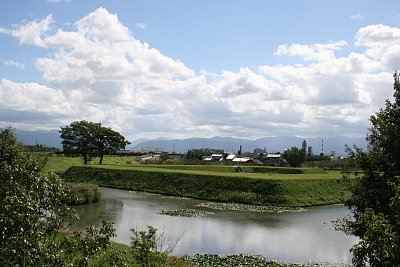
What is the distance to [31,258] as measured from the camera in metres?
9.16

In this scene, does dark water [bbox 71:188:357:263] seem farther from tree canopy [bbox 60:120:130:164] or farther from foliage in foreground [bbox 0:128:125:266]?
tree canopy [bbox 60:120:130:164]

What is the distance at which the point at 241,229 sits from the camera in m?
36.6

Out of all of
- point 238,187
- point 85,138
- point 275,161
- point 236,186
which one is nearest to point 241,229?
point 238,187

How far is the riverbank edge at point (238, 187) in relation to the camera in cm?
5469

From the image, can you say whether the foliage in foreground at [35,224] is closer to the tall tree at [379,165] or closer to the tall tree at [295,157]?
the tall tree at [379,165]

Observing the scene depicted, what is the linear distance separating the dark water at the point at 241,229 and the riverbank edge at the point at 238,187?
442cm

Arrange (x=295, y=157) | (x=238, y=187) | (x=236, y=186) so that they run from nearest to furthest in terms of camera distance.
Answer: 1. (x=238, y=187)
2. (x=236, y=186)
3. (x=295, y=157)

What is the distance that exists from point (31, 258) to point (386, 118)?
1560cm

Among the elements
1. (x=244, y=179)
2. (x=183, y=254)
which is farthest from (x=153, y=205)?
(x=183, y=254)

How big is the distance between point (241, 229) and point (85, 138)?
7330 centimetres

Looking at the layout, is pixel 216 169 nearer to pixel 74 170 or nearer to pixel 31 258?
pixel 74 170

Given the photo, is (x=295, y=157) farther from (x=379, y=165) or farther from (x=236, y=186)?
(x=379, y=165)

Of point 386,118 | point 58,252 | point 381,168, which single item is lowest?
point 58,252

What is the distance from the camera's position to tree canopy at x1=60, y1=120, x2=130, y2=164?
102188 millimetres
